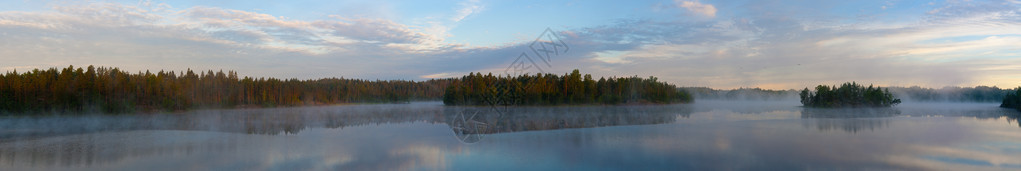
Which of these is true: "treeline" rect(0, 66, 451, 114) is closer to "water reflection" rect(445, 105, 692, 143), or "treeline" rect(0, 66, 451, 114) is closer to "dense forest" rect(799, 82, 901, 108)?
"water reflection" rect(445, 105, 692, 143)

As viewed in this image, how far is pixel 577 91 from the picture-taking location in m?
59.8

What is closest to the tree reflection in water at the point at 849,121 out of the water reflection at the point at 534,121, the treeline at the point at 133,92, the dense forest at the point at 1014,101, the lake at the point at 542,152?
the lake at the point at 542,152

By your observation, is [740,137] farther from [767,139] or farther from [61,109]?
[61,109]

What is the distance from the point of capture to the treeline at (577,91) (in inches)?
2260

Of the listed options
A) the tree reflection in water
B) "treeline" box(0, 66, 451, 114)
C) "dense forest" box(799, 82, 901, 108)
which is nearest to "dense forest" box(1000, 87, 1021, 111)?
"dense forest" box(799, 82, 901, 108)

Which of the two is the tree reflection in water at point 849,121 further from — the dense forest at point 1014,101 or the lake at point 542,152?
the dense forest at point 1014,101

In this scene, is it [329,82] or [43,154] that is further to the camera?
[329,82]

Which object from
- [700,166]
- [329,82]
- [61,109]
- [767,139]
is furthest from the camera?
[329,82]

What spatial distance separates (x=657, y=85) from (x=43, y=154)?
231 ft

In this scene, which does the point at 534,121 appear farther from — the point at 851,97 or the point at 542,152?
the point at 851,97

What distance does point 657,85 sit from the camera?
72562 millimetres

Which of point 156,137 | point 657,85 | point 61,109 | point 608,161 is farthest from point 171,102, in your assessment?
point 657,85

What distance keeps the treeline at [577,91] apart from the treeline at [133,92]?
102ft

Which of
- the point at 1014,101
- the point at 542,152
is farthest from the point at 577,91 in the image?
the point at 542,152
